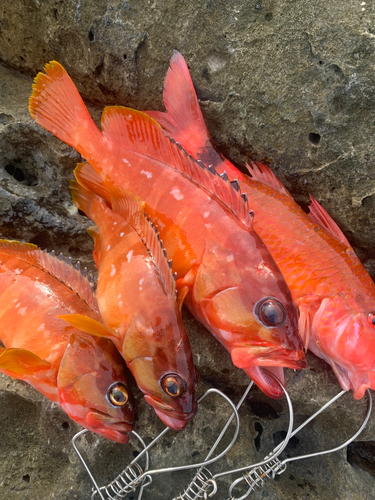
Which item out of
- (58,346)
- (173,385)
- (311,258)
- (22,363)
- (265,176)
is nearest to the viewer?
(173,385)

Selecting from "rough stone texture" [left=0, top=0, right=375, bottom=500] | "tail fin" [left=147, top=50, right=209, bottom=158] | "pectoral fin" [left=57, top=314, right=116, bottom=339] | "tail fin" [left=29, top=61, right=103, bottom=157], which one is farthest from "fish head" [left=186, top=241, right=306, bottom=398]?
"tail fin" [left=29, top=61, right=103, bottom=157]

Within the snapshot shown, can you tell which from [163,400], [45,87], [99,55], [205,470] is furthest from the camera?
[99,55]

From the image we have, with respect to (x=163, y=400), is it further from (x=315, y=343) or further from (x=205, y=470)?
(x=315, y=343)

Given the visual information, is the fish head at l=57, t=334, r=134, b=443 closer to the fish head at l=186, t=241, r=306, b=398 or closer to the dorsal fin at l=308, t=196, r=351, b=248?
the fish head at l=186, t=241, r=306, b=398

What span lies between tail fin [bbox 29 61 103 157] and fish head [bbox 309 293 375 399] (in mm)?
1468

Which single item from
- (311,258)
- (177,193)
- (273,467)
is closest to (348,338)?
(311,258)

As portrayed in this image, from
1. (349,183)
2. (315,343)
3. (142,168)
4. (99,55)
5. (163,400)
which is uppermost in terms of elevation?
(349,183)

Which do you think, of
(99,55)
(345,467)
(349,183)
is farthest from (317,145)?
(345,467)

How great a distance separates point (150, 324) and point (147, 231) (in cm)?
43

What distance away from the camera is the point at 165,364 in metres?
1.52

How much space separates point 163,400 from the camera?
152 cm

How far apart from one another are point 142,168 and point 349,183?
1.10 m

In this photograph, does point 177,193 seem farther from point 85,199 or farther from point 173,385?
point 173,385

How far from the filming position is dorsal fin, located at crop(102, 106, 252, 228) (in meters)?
1.74
